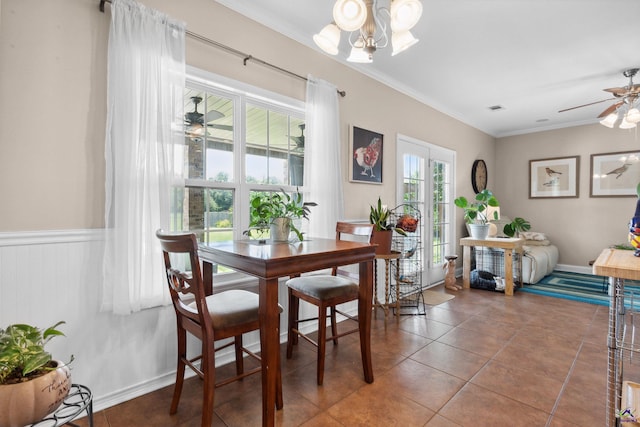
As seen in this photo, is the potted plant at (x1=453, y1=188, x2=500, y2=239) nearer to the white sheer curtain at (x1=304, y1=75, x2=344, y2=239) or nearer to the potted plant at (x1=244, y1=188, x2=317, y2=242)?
the white sheer curtain at (x1=304, y1=75, x2=344, y2=239)

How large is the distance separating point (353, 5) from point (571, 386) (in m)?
2.50

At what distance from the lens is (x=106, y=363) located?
69.1 inches

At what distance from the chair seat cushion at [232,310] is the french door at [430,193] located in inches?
104

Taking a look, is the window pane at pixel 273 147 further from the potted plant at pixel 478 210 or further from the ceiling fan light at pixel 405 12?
the potted plant at pixel 478 210

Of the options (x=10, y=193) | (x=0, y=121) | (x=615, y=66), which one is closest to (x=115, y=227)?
(x=10, y=193)

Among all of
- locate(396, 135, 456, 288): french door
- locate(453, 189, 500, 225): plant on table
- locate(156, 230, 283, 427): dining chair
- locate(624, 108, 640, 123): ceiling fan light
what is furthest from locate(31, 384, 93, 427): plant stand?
locate(624, 108, 640, 123): ceiling fan light

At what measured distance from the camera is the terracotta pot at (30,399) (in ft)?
2.95

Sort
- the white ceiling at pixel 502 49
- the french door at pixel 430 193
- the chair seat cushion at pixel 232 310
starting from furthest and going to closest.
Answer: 1. the french door at pixel 430 193
2. the white ceiling at pixel 502 49
3. the chair seat cushion at pixel 232 310

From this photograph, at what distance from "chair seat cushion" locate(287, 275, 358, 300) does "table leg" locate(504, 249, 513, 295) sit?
9.51 ft

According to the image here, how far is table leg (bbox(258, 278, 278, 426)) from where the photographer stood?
4.58 feet

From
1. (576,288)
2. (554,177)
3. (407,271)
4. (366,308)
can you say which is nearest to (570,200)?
(554,177)

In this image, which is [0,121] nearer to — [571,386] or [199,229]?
[199,229]

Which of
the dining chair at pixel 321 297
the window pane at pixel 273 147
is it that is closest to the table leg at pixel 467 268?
the dining chair at pixel 321 297

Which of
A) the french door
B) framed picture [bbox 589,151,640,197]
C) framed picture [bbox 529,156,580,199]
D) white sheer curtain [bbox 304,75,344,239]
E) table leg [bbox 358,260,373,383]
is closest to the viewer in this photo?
table leg [bbox 358,260,373,383]
